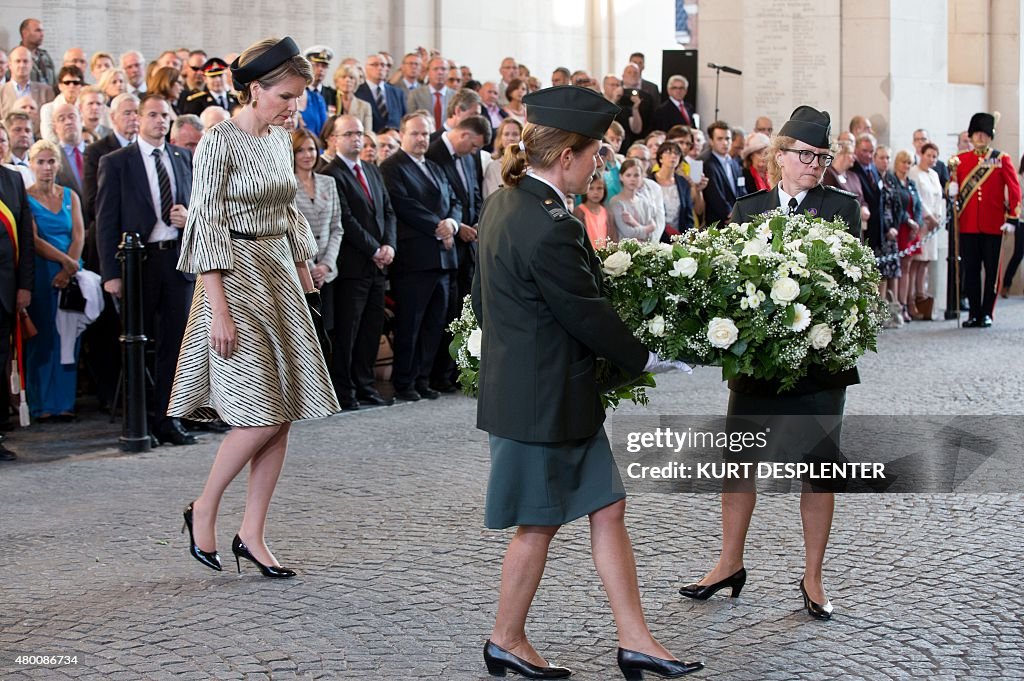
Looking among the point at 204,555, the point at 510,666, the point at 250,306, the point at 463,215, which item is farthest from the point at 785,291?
the point at 463,215

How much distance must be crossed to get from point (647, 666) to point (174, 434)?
18.4 feet

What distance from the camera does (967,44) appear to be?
2419 cm

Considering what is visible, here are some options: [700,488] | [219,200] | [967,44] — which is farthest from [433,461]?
[967,44]

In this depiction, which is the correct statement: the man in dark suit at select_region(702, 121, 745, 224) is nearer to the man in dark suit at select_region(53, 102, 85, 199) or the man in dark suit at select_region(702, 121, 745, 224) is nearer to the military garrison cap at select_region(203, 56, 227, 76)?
the military garrison cap at select_region(203, 56, 227, 76)

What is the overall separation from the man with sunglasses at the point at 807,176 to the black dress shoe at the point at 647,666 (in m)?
1.99

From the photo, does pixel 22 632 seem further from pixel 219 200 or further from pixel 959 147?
pixel 959 147

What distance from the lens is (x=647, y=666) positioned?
4.77 m

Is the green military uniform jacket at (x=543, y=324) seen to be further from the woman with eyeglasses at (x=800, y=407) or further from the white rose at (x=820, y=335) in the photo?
the woman with eyeglasses at (x=800, y=407)

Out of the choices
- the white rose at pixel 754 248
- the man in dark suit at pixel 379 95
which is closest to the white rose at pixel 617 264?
the white rose at pixel 754 248

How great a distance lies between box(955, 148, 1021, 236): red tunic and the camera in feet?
57.3

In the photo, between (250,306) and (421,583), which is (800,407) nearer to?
(421,583)

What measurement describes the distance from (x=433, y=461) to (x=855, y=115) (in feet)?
42.5

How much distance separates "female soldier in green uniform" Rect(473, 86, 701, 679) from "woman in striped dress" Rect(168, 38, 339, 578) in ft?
5.21

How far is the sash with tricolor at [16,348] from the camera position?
9617mm
